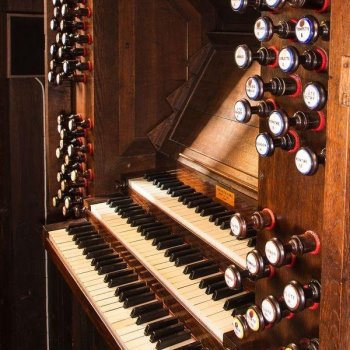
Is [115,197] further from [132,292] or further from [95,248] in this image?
[132,292]

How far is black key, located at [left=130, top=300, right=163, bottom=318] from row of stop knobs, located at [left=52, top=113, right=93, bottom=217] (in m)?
1.03

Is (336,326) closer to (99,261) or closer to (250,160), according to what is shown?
(250,160)

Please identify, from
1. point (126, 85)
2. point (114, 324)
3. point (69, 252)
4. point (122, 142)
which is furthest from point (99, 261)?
point (126, 85)

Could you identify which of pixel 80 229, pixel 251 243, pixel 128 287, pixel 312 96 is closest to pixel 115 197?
pixel 80 229

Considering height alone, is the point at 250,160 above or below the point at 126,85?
below

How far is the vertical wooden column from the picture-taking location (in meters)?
1.02

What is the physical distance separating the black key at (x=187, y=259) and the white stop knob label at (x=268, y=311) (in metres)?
0.76

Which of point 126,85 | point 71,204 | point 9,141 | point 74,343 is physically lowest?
point 74,343

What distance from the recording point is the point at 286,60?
126cm

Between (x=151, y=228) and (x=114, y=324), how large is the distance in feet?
1.78

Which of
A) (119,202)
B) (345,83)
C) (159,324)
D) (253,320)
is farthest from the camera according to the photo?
(119,202)

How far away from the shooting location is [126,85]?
286cm

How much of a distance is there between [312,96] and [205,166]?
1237 mm

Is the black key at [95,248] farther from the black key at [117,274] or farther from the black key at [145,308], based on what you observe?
the black key at [145,308]
